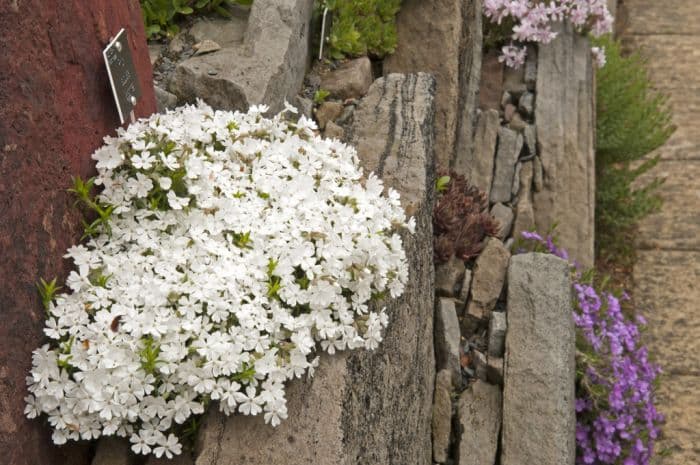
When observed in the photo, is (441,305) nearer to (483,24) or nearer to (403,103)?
(403,103)

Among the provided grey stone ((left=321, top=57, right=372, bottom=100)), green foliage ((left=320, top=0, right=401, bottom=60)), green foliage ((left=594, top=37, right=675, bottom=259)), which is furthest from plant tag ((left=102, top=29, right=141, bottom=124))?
green foliage ((left=594, top=37, right=675, bottom=259))

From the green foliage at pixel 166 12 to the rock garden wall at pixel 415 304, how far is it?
0.10 m

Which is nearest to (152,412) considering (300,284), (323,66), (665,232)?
(300,284)

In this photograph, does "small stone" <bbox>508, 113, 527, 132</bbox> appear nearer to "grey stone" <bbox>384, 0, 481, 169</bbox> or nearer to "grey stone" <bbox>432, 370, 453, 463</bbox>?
"grey stone" <bbox>384, 0, 481, 169</bbox>

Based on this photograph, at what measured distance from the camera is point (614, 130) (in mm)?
6516

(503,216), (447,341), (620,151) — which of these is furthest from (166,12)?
(620,151)

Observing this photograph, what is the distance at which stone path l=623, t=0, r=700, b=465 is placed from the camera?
5348 mm

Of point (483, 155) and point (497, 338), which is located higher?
point (483, 155)

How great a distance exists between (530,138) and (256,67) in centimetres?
271

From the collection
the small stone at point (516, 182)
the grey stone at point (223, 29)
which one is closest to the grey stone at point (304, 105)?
the grey stone at point (223, 29)

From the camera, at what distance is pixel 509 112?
618 centimetres

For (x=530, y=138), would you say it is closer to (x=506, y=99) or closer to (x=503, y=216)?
(x=506, y=99)

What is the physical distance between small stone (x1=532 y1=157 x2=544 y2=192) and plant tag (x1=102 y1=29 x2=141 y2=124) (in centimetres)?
346

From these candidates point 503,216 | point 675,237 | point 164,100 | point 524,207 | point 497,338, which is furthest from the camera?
point 675,237
